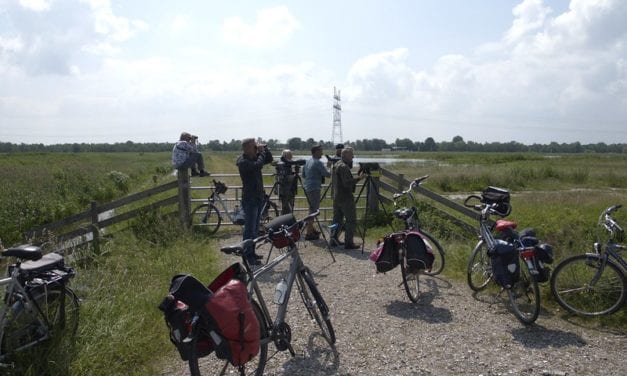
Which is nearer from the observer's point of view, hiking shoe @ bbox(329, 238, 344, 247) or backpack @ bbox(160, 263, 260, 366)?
backpack @ bbox(160, 263, 260, 366)

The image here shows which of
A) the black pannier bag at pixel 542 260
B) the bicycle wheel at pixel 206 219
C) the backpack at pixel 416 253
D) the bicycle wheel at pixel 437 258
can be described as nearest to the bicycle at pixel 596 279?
the black pannier bag at pixel 542 260

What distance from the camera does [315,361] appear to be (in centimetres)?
420

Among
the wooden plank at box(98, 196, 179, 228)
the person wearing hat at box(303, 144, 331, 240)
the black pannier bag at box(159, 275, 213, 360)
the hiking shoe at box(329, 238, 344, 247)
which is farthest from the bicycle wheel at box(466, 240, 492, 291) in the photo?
the wooden plank at box(98, 196, 179, 228)

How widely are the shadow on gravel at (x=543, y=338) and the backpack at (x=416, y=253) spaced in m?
1.22

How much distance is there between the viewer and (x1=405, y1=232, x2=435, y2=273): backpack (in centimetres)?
556

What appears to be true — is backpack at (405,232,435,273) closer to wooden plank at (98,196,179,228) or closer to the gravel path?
the gravel path

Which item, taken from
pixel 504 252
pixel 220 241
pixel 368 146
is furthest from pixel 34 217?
pixel 368 146

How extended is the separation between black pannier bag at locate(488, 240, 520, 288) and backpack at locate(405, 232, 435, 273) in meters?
0.79

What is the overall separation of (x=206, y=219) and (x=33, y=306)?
20.4ft

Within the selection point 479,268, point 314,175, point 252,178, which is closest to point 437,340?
point 479,268

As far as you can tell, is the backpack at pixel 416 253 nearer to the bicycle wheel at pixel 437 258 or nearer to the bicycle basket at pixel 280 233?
the bicycle wheel at pixel 437 258

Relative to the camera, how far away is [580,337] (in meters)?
4.73

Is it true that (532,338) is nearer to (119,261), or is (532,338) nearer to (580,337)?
(580,337)

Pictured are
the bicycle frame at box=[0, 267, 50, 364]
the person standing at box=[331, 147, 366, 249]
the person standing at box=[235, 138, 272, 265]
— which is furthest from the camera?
the person standing at box=[331, 147, 366, 249]
